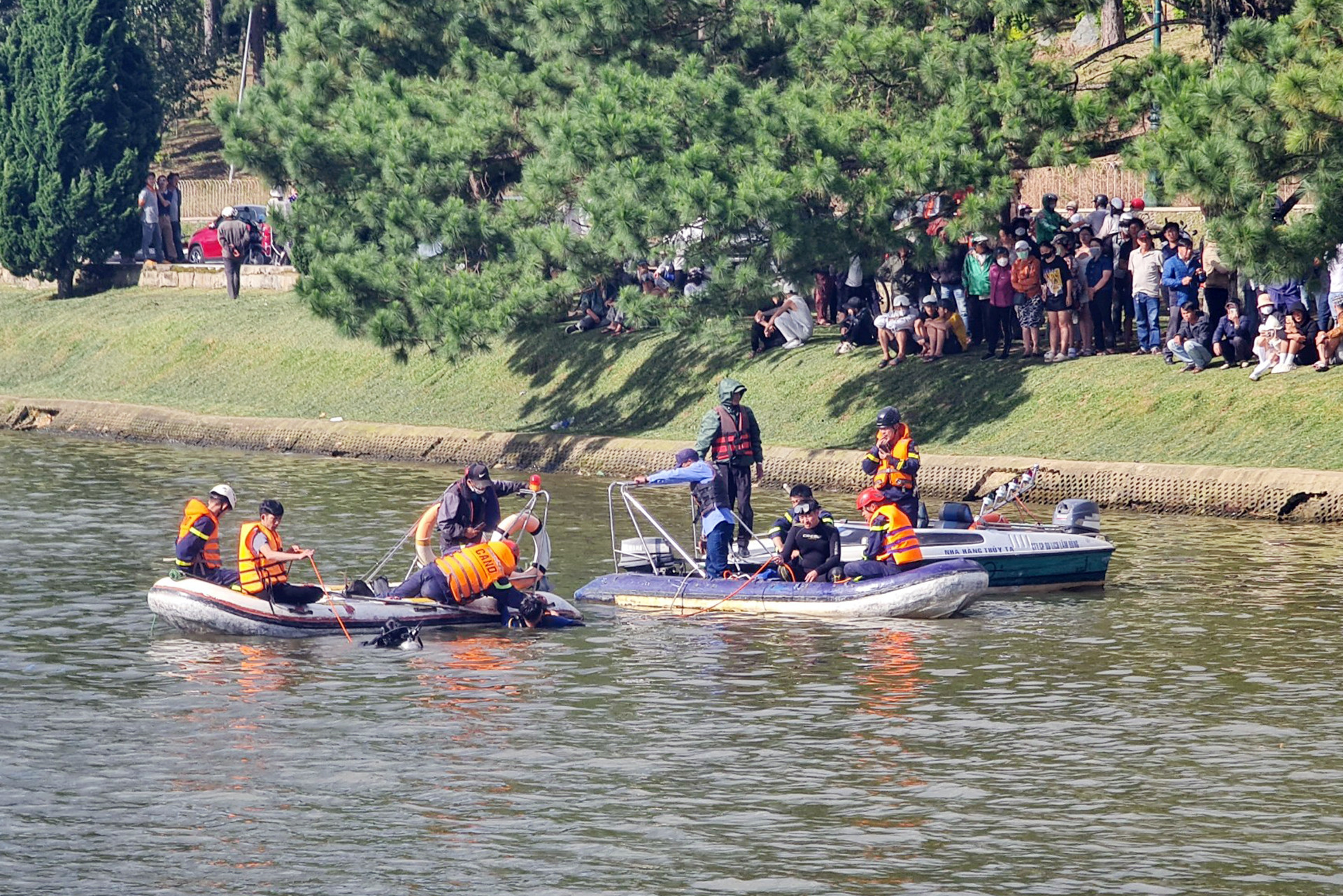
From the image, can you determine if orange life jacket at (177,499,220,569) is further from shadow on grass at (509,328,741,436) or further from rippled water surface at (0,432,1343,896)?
shadow on grass at (509,328,741,436)

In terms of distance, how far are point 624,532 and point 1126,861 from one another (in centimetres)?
1477

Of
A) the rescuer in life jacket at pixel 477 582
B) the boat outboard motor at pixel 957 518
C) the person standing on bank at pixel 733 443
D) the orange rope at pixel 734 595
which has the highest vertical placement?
the person standing on bank at pixel 733 443

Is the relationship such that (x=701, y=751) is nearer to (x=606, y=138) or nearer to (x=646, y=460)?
(x=646, y=460)

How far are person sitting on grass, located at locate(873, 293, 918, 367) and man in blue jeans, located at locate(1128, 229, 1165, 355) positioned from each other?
12.2 ft

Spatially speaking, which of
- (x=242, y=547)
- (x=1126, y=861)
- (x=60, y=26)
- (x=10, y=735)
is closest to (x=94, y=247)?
(x=60, y=26)

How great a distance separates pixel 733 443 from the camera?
2262 centimetres

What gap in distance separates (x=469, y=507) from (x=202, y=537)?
253 cm

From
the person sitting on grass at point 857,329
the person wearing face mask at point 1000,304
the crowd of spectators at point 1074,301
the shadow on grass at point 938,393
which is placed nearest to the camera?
the crowd of spectators at point 1074,301

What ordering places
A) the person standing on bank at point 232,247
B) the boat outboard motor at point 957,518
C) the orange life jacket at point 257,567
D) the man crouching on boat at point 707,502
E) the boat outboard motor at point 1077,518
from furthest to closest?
the person standing on bank at point 232,247 < the boat outboard motor at point 1077,518 < the boat outboard motor at point 957,518 < the man crouching on boat at point 707,502 < the orange life jacket at point 257,567

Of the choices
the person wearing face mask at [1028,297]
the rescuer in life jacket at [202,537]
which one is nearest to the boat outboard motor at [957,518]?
the rescuer in life jacket at [202,537]

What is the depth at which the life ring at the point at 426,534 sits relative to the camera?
20938 millimetres

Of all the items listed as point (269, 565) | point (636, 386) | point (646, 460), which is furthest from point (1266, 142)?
point (269, 565)

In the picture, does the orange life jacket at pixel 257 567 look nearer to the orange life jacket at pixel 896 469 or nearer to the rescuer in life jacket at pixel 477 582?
the rescuer in life jacket at pixel 477 582

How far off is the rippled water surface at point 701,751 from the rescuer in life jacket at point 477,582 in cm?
29
